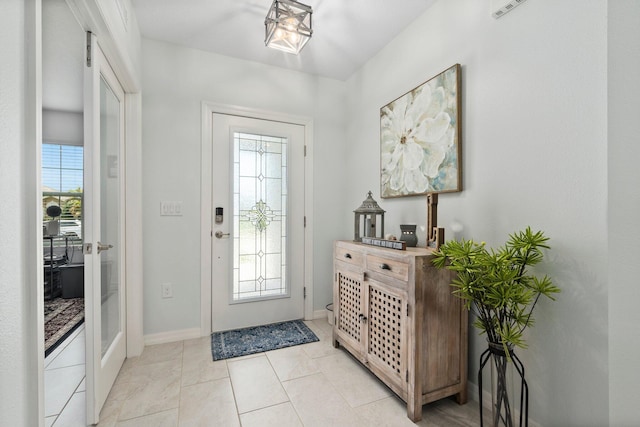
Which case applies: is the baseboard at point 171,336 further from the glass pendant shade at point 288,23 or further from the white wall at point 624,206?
the white wall at point 624,206

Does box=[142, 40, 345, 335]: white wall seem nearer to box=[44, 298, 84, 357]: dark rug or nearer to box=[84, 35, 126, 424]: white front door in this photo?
box=[84, 35, 126, 424]: white front door

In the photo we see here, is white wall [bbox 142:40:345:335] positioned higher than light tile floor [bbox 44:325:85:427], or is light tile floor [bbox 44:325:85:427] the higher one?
white wall [bbox 142:40:345:335]

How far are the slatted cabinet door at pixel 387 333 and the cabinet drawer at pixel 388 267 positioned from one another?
77 millimetres

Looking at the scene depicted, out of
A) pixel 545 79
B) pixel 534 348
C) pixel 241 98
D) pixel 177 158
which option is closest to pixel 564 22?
pixel 545 79

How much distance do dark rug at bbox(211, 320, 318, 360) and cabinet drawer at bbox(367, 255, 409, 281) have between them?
1013 mm

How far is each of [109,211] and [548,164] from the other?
97.3 inches

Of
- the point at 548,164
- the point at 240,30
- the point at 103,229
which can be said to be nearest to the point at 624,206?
the point at 548,164

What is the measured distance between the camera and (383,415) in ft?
5.08

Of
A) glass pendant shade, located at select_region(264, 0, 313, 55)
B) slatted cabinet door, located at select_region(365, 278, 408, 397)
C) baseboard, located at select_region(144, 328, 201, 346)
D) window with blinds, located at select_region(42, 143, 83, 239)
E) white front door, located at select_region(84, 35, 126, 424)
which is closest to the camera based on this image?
white front door, located at select_region(84, 35, 126, 424)

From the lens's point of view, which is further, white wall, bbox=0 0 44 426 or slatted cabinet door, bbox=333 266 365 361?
slatted cabinet door, bbox=333 266 365 361

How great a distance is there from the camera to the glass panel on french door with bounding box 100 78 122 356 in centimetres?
168

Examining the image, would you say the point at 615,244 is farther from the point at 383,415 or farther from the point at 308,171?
the point at 308,171

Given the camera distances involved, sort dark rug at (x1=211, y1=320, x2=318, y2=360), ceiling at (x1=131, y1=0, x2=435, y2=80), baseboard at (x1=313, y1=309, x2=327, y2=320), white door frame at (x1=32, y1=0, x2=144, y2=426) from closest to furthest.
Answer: white door frame at (x1=32, y1=0, x2=144, y2=426) < ceiling at (x1=131, y1=0, x2=435, y2=80) < dark rug at (x1=211, y1=320, x2=318, y2=360) < baseboard at (x1=313, y1=309, x2=327, y2=320)

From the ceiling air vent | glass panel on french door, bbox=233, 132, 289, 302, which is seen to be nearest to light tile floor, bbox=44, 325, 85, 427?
glass panel on french door, bbox=233, 132, 289, 302
